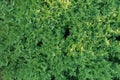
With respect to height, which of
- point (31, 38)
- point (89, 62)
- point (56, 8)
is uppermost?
point (56, 8)

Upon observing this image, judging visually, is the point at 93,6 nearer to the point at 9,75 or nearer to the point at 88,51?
the point at 88,51

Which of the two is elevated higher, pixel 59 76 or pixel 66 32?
pixel 66 32

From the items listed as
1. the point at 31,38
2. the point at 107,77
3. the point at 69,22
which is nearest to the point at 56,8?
the point at 69,22

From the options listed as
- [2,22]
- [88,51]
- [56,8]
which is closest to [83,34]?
[88,51]

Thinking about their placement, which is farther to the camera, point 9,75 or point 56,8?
point 9,75

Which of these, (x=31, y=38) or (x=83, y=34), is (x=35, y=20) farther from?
(x=83, y=34)

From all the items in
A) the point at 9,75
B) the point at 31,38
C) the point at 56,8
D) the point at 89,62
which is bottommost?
the point at 9,75
